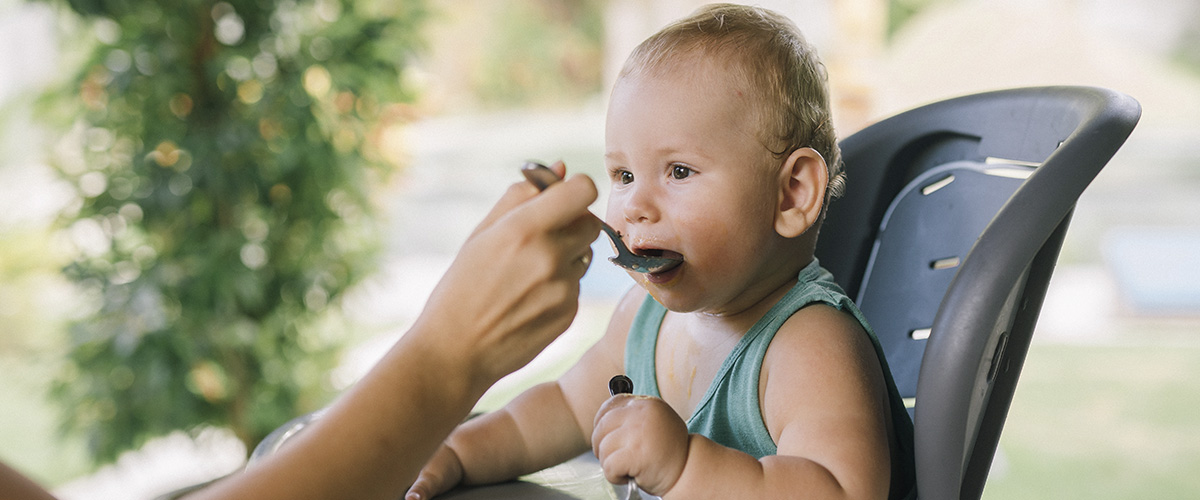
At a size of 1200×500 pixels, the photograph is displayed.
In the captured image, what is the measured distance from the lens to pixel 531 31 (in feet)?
24.6

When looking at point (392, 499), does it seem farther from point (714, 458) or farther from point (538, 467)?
point (538, 467)

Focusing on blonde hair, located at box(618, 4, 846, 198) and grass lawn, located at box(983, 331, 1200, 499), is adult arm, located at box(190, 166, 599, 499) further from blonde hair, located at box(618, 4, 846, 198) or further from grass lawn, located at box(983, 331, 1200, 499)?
grass lawn, located at box(983, 331, 1200, 499)

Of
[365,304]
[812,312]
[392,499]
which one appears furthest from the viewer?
[365,304]

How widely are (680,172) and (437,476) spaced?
364 millimetres

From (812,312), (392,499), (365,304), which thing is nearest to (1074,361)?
(365,304)

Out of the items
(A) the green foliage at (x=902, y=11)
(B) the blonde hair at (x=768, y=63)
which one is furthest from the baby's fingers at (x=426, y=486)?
(A) the green foliage at (x=902, y=11)

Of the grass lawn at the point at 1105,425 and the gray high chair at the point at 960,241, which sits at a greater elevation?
→ the gray high chair at the point at 960,241

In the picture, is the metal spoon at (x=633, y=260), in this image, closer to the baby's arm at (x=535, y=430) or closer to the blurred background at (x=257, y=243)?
the baby's arm at (x=535, y=430)

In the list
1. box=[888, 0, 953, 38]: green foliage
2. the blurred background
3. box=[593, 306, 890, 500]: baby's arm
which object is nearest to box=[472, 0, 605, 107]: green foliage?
box=[888, 0, 953, 38]: green foliage

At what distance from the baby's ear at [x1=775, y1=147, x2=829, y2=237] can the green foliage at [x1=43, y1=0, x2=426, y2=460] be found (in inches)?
58.4

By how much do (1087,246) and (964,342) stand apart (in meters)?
6.23

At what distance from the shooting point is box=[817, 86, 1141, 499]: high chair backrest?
0.65m

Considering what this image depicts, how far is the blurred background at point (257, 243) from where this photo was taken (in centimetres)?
202

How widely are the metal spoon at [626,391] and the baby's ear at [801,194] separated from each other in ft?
0.72
